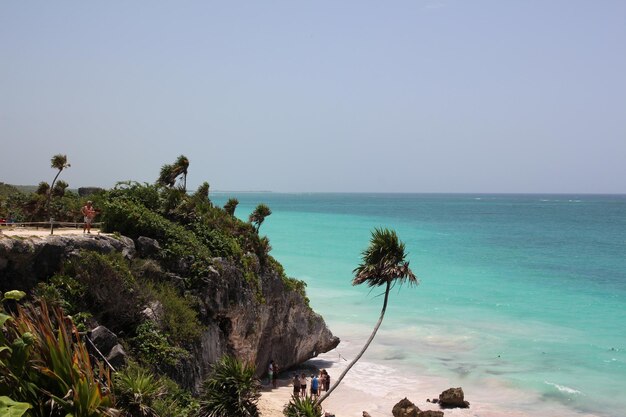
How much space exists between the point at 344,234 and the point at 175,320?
77668mm

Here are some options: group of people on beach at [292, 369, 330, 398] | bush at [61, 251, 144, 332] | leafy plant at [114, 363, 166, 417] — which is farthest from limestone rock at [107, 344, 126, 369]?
group of people on beach at [292, 369, 330, 398]

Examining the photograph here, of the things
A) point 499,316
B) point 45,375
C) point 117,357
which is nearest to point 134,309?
point 117,357

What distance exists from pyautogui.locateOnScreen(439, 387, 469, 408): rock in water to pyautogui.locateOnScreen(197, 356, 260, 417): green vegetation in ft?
36.2

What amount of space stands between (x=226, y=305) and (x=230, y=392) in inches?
290

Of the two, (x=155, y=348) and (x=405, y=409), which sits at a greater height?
(x=155, y=348)

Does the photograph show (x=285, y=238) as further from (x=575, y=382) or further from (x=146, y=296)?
(x=146, y=296)

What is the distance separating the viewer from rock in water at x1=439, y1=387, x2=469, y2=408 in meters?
22.6

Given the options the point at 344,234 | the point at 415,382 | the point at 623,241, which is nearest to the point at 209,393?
the point at 415,382

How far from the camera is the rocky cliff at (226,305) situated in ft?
54.2

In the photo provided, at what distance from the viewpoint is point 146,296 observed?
18.0 m

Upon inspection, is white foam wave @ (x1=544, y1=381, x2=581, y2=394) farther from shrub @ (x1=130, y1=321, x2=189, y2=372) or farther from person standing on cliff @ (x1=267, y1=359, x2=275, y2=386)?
shrub @ (x1=130, y1=321, x2=189, y2=372)

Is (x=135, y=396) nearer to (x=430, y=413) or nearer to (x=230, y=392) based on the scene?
(x=230, y=392)

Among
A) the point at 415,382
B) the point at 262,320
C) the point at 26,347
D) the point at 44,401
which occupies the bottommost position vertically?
the point at 415,382

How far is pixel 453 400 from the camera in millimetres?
22578
